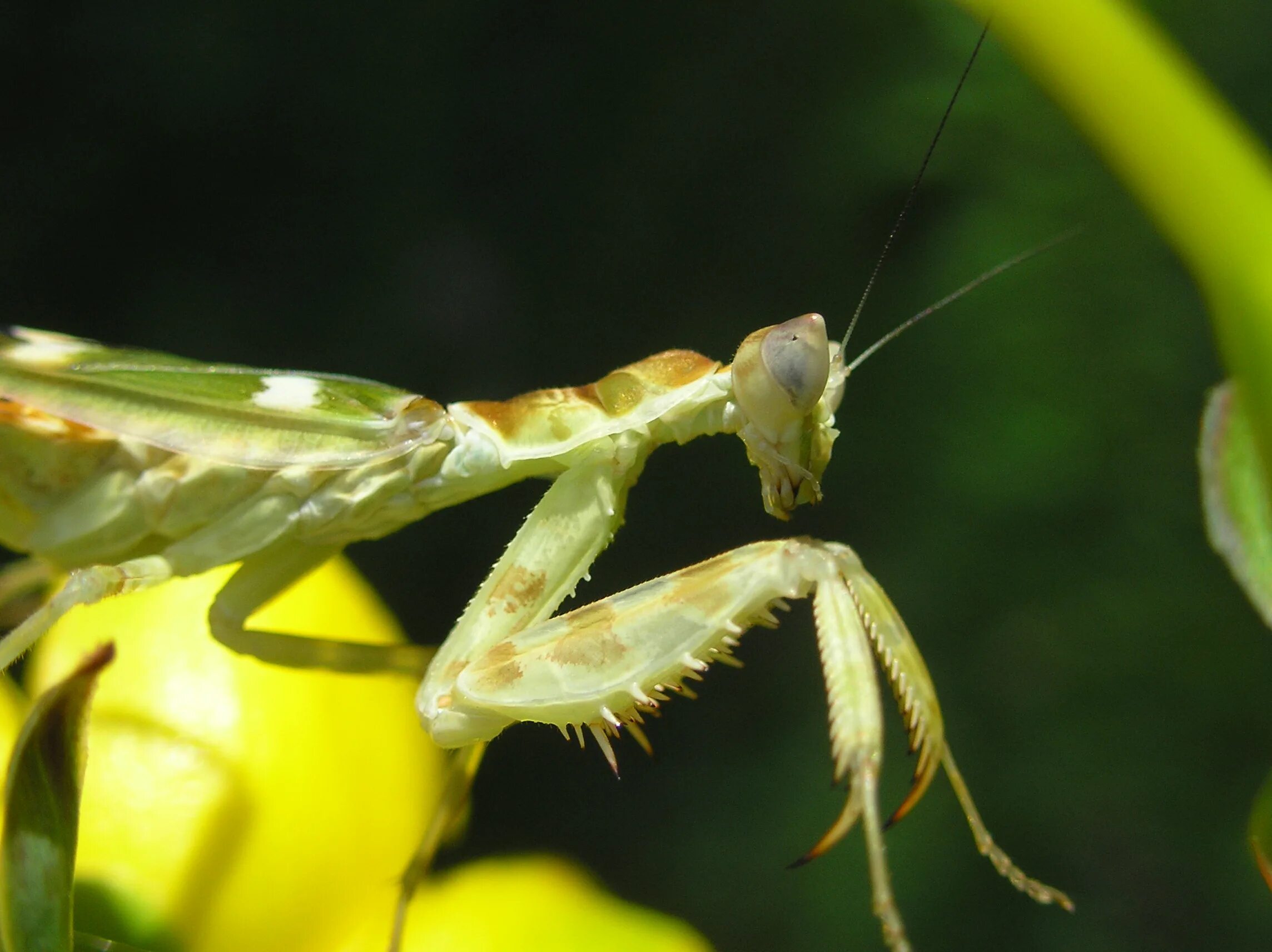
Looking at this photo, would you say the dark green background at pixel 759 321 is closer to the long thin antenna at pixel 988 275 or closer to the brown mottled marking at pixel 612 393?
the long thin antenna at pixel 988 275

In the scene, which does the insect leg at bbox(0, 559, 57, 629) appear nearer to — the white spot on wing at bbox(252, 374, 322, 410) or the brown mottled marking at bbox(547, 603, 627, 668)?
the white spot on wing at bbox(252, 374, 322, 410)

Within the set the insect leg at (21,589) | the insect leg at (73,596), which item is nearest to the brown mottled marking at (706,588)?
the insect leg at (73,596)

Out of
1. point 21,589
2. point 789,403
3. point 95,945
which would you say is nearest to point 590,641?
point 789,403

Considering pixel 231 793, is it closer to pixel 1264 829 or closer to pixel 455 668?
pixel 455 668

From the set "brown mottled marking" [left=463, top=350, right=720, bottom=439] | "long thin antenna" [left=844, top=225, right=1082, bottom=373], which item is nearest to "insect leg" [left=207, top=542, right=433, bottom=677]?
"brown mottled marking" [left=463, top=350, right=720, bottom=439]

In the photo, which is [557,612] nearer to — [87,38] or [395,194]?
[395,194]
